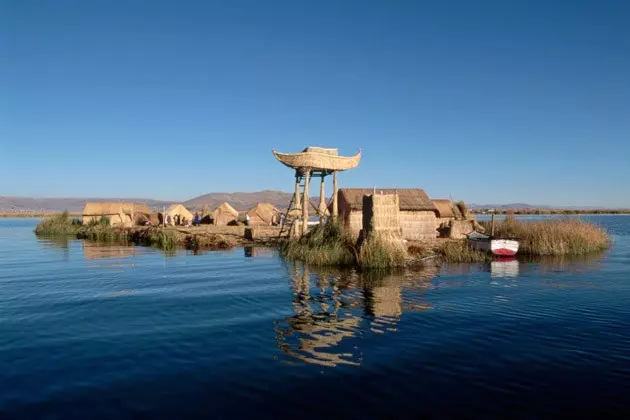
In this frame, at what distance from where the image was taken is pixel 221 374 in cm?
771

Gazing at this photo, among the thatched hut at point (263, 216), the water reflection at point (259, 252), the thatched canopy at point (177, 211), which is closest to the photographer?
the water reflection at point (259, 252)

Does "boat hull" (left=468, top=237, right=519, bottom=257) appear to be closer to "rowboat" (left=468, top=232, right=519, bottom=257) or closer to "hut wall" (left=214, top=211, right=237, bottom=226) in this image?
"rowboat" (left=468, top=232, right=519, bottom=257)

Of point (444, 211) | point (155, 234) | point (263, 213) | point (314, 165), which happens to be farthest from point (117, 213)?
point (444, 211)

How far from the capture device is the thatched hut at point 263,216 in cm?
4541

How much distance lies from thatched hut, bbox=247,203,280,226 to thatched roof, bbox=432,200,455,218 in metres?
16.6

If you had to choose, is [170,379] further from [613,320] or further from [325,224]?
[325,224]

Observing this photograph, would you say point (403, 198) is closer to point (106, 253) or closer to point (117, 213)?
point (106, 253)

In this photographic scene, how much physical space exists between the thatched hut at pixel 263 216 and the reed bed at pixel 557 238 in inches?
874

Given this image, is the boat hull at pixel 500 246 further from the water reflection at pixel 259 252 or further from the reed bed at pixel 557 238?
the water reflection at pixel 259 252

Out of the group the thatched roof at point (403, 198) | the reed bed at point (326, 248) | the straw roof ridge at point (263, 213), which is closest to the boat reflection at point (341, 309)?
the reed bed at point (326, 248)

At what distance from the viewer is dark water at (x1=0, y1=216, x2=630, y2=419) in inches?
261

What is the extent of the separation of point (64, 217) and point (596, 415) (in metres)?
51.6

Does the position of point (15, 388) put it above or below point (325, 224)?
below

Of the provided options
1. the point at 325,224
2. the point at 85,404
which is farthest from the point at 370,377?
the point at 325,224
